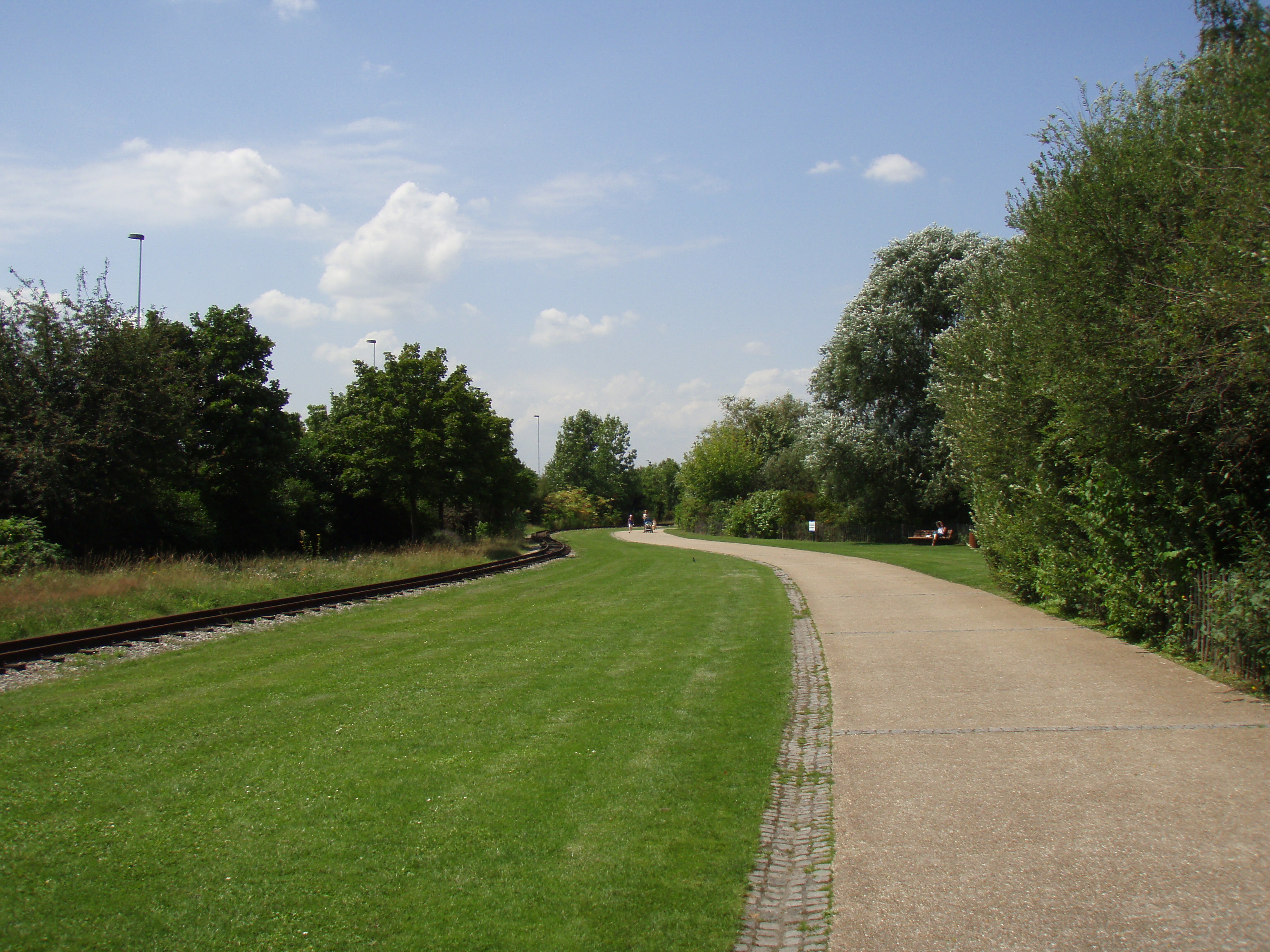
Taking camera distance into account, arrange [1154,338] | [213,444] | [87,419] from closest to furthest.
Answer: [1154,338] → [87,419] → [213,444]

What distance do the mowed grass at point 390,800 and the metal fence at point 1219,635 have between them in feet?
14.3

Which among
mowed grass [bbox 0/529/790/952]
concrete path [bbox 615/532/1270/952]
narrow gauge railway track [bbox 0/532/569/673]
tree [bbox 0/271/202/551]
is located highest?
tree [bbox 0/271/202/551]

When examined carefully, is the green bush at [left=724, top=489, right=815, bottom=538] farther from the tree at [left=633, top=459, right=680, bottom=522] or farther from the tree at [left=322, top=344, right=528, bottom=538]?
the tree at [left=633, top=459, right=680, bottom=522]

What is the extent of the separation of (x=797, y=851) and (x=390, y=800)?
8.95 ft

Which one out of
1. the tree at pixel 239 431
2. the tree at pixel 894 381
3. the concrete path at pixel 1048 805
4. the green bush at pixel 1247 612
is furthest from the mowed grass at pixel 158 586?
the tree at pixel 894 381

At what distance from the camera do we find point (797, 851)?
518 centimetres

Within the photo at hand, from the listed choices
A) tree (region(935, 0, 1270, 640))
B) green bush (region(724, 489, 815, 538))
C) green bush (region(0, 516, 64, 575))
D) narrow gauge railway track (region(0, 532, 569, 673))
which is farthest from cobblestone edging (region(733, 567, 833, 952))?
green bush (region(724, 489, 815, 538))

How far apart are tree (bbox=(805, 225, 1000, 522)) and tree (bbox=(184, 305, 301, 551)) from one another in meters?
24.0

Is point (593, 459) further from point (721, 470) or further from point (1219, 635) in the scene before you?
point (1219, 635)

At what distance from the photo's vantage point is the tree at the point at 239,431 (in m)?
31.5

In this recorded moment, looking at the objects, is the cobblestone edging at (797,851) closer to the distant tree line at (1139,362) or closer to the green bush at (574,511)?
the distant tree line at (1139,362)

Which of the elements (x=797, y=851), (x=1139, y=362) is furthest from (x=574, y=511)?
(x=797, y=851)

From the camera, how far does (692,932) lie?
421cm

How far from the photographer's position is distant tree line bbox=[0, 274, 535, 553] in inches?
861
